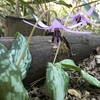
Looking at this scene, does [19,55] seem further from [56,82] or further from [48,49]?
[48,49]

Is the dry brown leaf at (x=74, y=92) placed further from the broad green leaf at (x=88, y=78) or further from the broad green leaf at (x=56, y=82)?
the broad green leaf at (x=56, y=82)

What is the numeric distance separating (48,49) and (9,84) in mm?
766

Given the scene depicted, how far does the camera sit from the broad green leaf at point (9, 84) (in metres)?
0.55

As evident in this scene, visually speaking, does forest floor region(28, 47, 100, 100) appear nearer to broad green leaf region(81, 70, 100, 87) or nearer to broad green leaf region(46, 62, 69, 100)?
broad green leaf region(81, 70, 100, 87)

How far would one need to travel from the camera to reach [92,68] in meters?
1.52

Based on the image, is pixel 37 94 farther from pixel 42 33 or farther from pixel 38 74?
pixel 42 33

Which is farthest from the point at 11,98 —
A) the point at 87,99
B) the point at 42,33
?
the point at 42,33

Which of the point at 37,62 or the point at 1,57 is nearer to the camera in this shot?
the point at 1,57

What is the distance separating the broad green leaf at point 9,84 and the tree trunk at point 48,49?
0.51m

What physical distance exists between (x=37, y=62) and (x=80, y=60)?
0.58 m

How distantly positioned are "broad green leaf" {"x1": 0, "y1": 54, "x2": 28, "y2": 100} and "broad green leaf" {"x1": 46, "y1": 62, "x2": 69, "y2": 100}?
247 mm

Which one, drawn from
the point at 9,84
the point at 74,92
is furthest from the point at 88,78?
the point at 9,84

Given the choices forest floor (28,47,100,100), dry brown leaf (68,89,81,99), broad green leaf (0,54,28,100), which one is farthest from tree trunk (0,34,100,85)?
broad green leaf (0,54,28,100)

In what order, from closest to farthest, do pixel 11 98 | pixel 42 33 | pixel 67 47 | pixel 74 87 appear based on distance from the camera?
pixel 11 98
pixel 74 87
pixel 67 47
pixel 42 33
